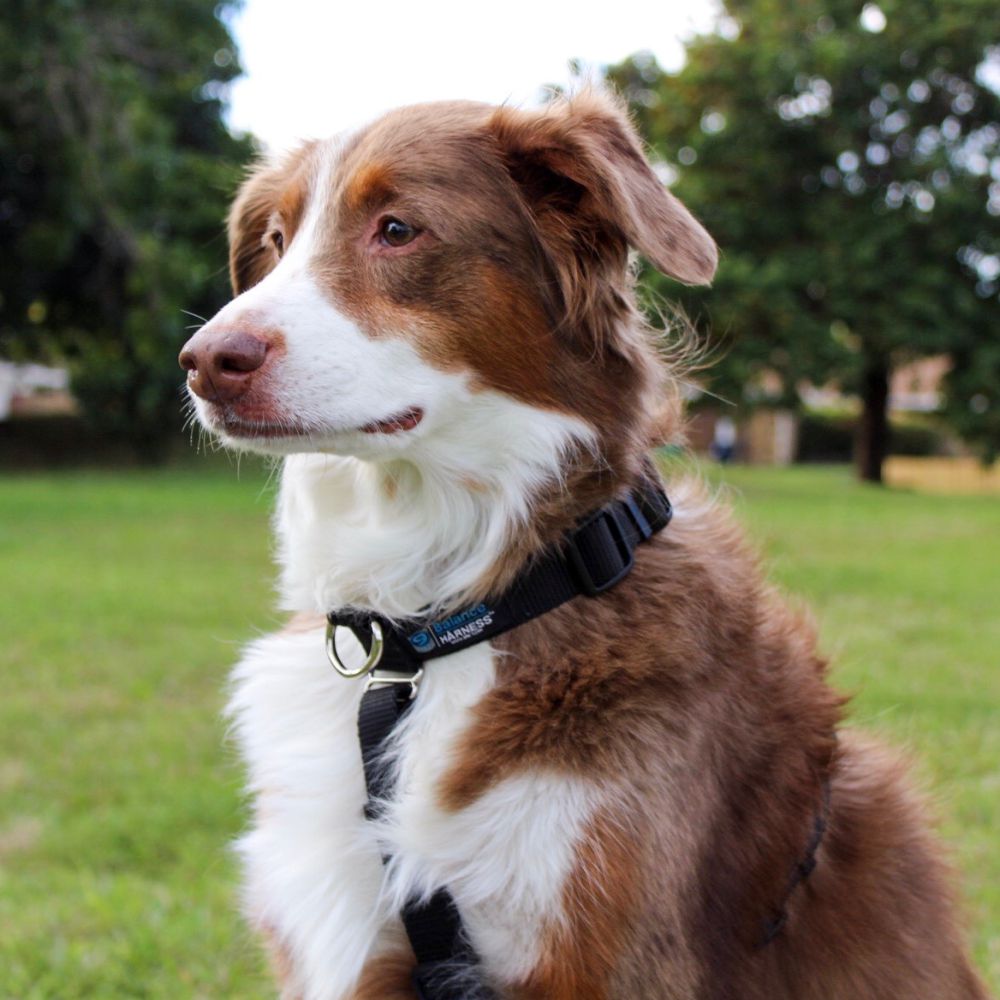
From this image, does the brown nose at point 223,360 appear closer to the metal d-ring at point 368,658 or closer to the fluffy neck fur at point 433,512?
the fluffy neck fur at point 433,512

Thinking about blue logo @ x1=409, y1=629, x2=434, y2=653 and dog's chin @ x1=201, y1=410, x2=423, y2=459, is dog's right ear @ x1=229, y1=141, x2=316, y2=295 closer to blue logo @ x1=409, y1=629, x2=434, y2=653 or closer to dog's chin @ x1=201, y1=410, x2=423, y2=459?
dog's chin @ x1=201, y1=410, x2=423, y2=459

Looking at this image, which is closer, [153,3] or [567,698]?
[567,698]

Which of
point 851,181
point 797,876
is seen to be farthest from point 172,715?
point 851,181

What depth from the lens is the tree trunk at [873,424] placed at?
2891cm

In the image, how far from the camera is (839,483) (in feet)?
→ 89.7

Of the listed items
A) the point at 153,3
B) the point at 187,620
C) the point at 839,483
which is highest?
the point at 153,3

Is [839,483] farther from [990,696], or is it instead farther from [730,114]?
[990,696]

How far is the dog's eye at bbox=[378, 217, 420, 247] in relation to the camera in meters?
2.56

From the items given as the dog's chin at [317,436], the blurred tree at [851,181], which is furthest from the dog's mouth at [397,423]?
the blurred tree at [851,181]

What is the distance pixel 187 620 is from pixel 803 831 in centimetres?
695

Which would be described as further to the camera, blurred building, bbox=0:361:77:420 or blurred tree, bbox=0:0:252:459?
blurred building, bbox=0:361:77:420

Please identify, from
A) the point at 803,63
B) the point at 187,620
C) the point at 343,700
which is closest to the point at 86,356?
the point at 803,63

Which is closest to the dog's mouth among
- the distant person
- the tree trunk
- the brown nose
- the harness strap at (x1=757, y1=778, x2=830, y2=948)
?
the brown nose

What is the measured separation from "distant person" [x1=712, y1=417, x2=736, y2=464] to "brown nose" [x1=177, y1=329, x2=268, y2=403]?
38.2m
